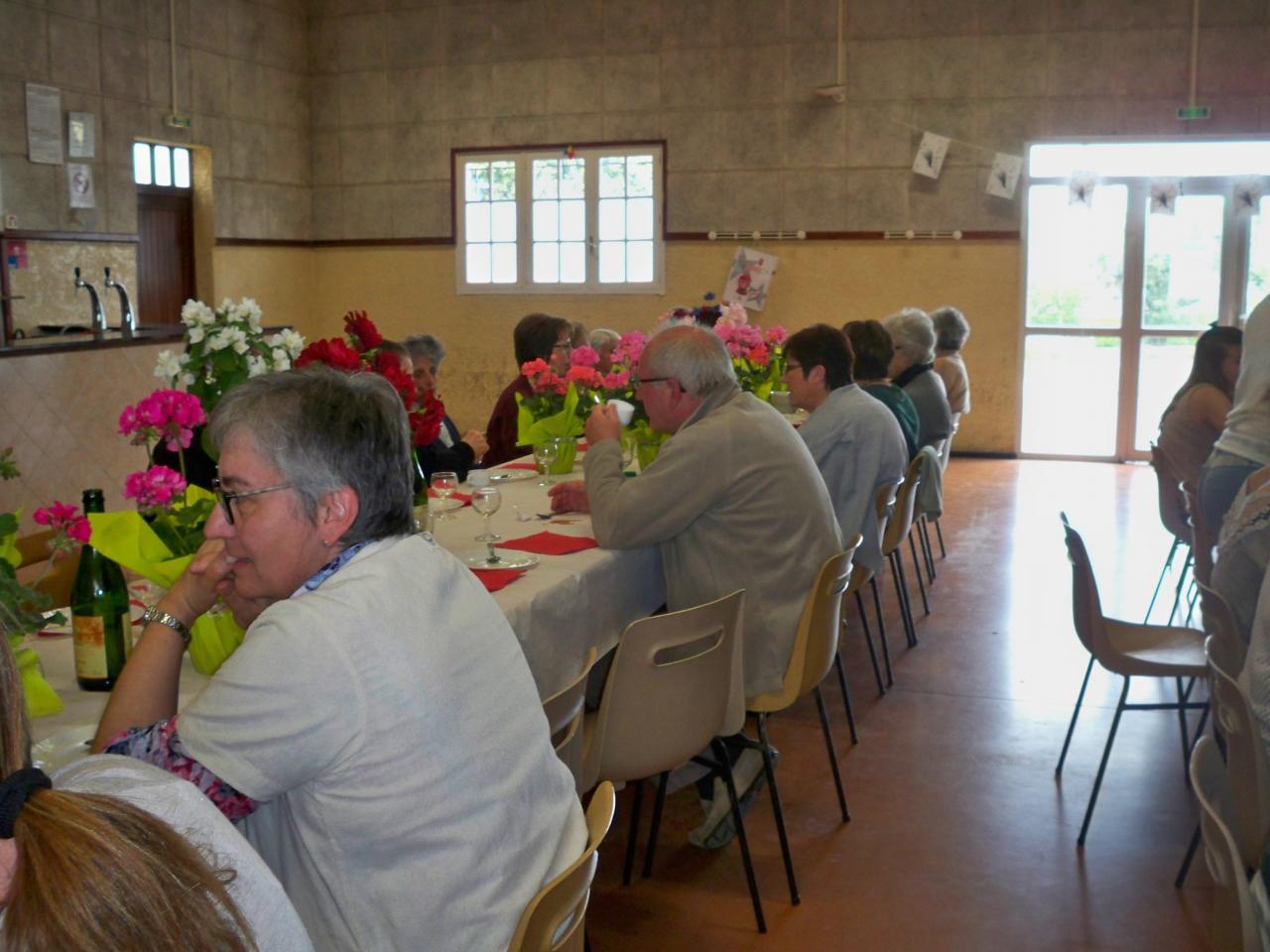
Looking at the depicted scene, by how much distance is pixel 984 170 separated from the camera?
36.6ft

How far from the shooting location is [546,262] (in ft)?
41.2

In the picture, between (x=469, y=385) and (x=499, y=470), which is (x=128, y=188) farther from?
(x=499, y=470)

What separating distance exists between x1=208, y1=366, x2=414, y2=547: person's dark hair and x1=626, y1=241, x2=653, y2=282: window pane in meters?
10.6

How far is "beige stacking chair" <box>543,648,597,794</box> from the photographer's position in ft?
7.73

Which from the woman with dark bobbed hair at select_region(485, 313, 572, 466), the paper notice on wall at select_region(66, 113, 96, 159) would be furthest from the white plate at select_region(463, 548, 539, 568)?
the paper notice on wall at select_region(66, 113, 96, 159)

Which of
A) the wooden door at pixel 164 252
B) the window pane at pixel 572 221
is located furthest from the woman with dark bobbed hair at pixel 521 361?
the window pane at pixel 572 221

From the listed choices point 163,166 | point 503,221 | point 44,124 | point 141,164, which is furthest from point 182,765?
point 503,221

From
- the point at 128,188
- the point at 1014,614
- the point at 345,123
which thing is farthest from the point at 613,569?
the point at 345,123

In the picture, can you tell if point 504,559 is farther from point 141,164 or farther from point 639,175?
point 639,175

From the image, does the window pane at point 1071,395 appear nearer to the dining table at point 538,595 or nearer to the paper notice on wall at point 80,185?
the paper notice on wall at point 80,185

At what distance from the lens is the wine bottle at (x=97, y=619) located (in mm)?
2301

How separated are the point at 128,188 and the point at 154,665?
9771 millimetres

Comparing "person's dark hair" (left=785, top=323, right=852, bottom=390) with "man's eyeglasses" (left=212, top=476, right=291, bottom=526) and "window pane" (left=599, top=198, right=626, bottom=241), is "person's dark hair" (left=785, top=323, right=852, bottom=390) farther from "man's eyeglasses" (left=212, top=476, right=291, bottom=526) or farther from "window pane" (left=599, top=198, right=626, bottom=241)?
"window pane" (left=599, top=198, right=626, bottom=241)

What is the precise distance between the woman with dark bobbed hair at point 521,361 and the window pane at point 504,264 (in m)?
6.81
